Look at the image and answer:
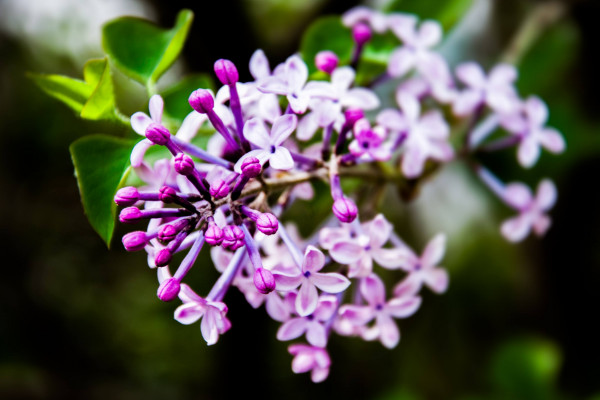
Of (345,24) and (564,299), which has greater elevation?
(345,24)

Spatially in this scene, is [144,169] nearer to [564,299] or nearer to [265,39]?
[265,39]

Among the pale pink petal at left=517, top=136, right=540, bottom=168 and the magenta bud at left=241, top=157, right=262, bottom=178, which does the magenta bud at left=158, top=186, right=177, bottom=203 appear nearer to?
the magenta bud at left=241, top=157, right=262, bottom=178

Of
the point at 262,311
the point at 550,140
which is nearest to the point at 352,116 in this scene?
the point at 550,140

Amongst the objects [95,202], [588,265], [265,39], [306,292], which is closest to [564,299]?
[588,265]

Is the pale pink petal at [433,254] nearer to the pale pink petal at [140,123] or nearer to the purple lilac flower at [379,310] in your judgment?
the purple lilac flower at [379,310]

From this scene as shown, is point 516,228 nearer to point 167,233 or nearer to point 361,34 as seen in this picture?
point 361,34

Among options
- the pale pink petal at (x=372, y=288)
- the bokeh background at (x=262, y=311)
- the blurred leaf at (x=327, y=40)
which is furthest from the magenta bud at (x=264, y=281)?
the bokeh background at (x=262, y=311)
